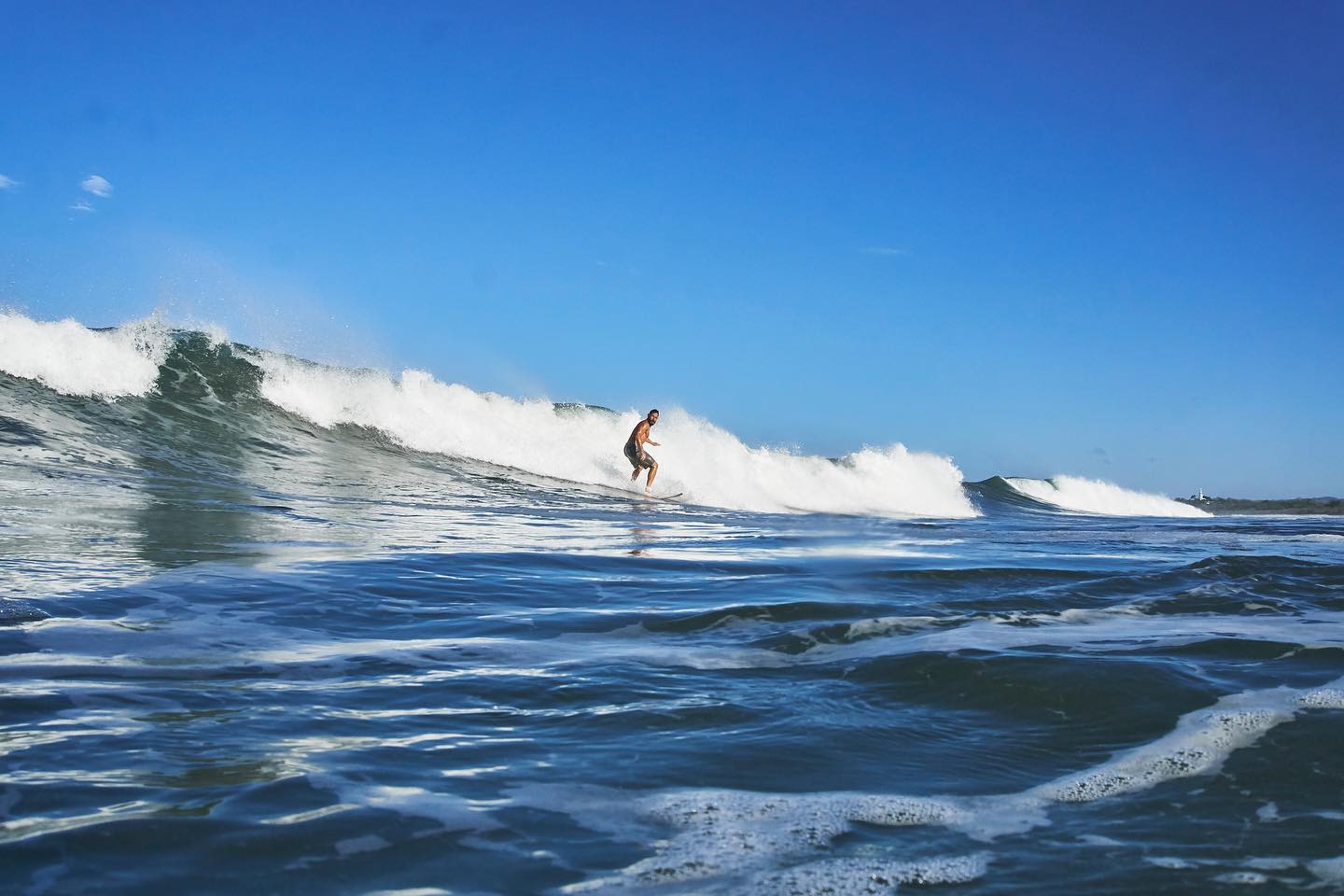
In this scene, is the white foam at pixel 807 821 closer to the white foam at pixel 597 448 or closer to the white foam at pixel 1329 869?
the white foam at pixel 1329 869

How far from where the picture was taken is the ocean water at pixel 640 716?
2016 millimetres

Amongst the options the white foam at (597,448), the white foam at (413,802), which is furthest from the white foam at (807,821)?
the white foam at (597,448)

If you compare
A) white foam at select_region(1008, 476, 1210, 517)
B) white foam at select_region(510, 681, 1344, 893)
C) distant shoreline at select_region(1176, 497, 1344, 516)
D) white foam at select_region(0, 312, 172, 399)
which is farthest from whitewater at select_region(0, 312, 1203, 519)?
white foam at select_region(510, 681, 1344, 893)

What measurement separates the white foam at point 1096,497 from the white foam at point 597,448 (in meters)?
9.91

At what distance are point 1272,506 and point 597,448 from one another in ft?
97.7

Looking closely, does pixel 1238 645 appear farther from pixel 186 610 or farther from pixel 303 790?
pixel 186 610

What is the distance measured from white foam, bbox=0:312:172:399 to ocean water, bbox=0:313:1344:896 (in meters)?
10.1

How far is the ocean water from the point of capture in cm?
202

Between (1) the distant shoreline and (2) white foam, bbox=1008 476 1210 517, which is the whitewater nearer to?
(2) white foam, bbox=1008 476 1210 517

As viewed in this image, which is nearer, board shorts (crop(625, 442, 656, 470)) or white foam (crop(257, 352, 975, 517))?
board shorts (crop(625, 442, 656, 470))

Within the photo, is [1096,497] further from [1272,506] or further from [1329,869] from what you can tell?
[1329,869]

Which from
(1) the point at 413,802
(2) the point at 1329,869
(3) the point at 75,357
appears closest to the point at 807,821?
(1) the point at 413,802

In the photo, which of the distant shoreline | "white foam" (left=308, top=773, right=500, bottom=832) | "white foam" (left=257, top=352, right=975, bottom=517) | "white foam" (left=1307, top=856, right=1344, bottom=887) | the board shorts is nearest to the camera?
"white foam" (left=1307, top=856, right=1344, bottom=887)

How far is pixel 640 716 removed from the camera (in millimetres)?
3082
